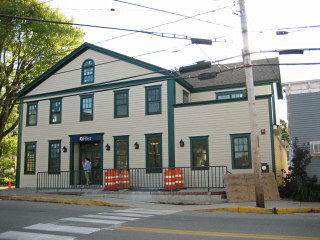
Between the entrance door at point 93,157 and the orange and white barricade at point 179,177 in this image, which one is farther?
the entrance door at point 93,157

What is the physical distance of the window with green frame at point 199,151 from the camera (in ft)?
56.9

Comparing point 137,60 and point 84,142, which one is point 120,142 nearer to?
point 84,142

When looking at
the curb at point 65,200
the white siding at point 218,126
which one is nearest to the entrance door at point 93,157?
the curb at point 65,200

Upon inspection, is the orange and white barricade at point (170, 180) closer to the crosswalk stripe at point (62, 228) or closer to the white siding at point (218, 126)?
the white siding at point (218, 126)

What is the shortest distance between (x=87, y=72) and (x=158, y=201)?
10.2 meters

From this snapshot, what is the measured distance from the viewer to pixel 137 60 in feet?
64.3

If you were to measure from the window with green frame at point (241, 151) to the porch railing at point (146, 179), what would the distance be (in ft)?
2.26

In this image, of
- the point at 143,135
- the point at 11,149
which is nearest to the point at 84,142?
the point at 143,135

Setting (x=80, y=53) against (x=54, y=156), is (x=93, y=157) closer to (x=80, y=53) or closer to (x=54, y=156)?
(x=54, y=156)

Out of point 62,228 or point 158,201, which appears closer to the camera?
point 62,228

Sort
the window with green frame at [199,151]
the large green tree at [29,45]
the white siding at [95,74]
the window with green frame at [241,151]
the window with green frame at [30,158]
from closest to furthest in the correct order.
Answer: the window with green frame at [241,151], the window with green frame at [199,151], the white siding at [95,74], the window with green frame at [30,158], the large green tree at [29,45]

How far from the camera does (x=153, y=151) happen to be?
18.5m

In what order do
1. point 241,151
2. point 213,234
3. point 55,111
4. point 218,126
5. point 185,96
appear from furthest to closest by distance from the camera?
1. point 55,111
2. point 185,96
3. point 218,126
4. point 241,151
5. point 213,234

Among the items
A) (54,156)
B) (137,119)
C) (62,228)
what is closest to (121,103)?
(137,119)
